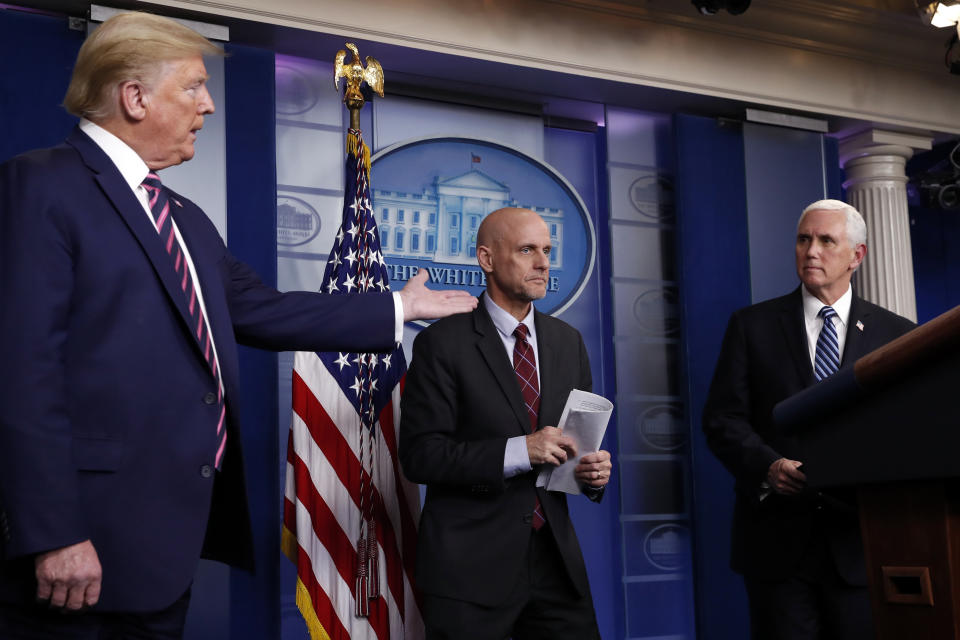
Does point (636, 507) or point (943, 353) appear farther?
point (636, 507)

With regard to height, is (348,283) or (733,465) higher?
(348,283)

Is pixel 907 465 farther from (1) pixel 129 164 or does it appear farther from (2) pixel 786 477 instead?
(2) pixel 786 477

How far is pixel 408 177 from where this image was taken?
459 cm

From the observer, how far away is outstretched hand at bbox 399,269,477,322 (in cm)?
201

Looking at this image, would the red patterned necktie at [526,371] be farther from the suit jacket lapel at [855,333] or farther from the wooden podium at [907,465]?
the wooden podium at [907,465]

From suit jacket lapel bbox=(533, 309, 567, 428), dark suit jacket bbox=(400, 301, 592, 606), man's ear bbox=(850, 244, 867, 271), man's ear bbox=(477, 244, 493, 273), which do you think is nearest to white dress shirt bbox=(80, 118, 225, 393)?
dark suit jacket bbox=(400, 301, 592, 606)

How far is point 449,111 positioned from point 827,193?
88.0 inches

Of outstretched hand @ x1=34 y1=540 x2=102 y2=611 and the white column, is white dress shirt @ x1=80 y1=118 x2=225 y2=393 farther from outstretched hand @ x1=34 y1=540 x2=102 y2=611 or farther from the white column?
the white column

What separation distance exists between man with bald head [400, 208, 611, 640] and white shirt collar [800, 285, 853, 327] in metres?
0.85

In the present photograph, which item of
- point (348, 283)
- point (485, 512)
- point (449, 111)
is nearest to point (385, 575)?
point (485, 512)

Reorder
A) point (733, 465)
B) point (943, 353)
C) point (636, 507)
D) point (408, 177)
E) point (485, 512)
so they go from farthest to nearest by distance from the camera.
→ point (636, 507) < point (408, 177) < point (733, 465) < point (485, 512) < point (943, 353)

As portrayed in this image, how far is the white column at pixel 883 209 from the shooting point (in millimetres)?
5383

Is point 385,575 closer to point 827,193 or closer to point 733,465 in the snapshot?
point 733,465

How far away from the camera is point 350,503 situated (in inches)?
132
